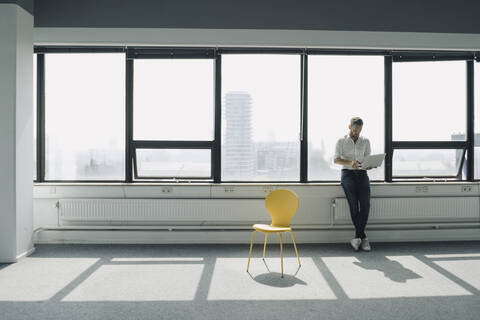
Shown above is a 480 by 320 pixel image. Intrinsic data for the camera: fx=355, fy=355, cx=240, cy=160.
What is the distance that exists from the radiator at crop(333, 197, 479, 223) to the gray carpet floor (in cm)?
45

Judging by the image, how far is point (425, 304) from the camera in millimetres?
2980

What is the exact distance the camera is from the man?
15.0 feet

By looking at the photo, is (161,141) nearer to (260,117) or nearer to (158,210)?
(158,210)

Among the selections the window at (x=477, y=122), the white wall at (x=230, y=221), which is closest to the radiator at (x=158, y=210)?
the white wall at (x=230, y=221)

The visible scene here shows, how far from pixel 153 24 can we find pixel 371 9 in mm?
2999

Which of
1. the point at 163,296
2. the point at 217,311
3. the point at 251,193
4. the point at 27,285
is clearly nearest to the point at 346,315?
the point at 217,311

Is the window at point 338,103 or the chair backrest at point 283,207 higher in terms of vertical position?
the window at point 338,103

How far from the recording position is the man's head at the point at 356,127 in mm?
4555

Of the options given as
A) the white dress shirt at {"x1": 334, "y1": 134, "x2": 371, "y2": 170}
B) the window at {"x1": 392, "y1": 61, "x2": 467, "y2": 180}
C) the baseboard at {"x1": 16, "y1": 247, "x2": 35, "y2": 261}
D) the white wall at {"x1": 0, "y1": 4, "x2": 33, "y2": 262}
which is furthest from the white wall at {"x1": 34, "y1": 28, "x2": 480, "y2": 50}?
the baseboard at {"x1": 16, "y1": 247, "x2": 35, "y2": 261}

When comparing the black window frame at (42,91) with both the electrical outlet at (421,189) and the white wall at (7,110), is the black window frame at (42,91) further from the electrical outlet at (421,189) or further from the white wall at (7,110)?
the electrical outlet at (421,189)

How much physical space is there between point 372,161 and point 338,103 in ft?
3.77

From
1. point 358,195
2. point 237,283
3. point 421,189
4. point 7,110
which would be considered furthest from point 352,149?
point 7,110

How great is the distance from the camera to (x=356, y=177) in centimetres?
463

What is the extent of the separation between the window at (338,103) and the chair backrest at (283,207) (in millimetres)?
1290
